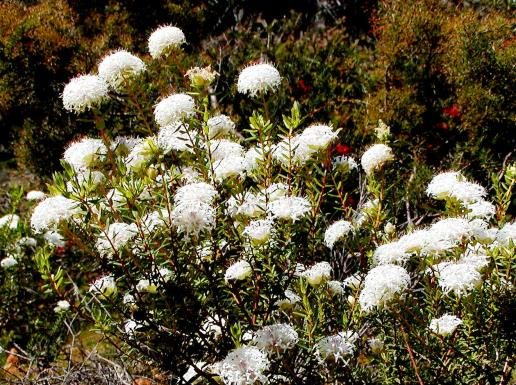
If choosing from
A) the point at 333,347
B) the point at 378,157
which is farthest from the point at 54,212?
the point at 378,157

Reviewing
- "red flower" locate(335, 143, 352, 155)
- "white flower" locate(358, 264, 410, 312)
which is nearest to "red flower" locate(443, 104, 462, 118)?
"red flower" locate(335, 143, 352, 155)

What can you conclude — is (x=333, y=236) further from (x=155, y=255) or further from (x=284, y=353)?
(x=155, y=255)

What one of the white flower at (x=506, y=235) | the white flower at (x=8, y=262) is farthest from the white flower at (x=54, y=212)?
the white flower at (x=8, y=262)

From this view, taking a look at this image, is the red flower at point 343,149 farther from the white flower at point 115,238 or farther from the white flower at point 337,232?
the white flower at point 115,238

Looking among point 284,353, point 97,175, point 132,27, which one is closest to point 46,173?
point 132,27

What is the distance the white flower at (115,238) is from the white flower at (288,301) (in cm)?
60

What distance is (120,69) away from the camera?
2.47m

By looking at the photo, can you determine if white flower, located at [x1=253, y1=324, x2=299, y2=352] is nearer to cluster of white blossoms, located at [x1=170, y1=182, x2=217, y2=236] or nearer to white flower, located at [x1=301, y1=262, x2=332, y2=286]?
white flower, located at [x1=301, y1=262, x2=332, y2=286]

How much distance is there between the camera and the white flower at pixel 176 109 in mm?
2367

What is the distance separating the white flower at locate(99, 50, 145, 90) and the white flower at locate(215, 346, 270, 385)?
3.54 feet

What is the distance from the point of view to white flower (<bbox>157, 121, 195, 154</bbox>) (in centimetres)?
238

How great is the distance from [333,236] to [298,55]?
4.72 metres

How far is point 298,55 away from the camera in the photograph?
704 centimetres

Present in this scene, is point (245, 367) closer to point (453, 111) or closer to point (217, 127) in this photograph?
point (217, 127)
